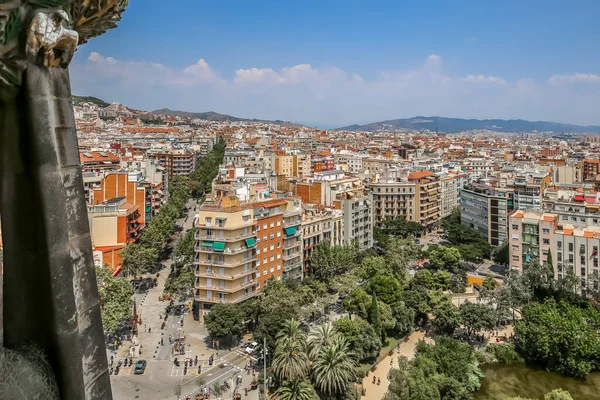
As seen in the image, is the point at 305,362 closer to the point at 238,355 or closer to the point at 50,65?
the point at 238,355

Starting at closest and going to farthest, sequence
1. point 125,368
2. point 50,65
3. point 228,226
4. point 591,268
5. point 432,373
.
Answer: point 50,65, point 432,373, point 125,368, point 228,226, point 591,268

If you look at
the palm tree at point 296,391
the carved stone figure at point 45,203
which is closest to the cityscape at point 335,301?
the palm tree at point 296,391

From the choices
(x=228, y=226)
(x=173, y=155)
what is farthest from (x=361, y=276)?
(x=173, y=155)

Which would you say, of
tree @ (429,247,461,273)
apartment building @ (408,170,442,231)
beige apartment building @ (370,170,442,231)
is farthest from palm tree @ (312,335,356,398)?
apartment building @ (408,170,442,231)

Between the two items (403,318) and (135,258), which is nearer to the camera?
(403,318)

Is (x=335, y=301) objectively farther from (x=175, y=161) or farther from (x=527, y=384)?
(x=175, y=161)

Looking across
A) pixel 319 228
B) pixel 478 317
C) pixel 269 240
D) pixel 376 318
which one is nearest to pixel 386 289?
pixel 376 318

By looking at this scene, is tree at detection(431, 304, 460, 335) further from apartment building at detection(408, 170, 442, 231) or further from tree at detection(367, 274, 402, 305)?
apartment building at detection(408, 170, 442, 231)
